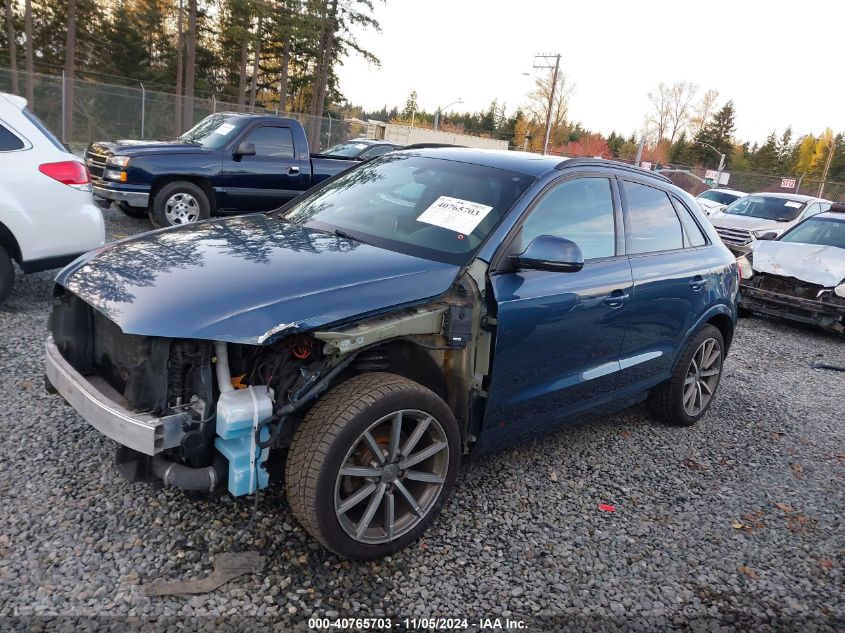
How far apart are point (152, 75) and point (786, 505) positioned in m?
41.8

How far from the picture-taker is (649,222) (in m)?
4.08

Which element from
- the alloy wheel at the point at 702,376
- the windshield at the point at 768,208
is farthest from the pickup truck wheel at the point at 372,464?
the windshield at the point at 768,208

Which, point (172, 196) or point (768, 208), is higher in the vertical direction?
point (768, 208)

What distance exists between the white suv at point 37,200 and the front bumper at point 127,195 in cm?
315

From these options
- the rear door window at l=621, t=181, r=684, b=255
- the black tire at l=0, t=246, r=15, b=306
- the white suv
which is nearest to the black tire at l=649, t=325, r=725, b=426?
the rear door window at l=621, t=181, r=684, b=255

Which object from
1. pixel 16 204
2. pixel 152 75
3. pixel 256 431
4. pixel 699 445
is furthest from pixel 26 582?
pixel 152 75

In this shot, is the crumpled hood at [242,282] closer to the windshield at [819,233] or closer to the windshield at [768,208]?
the windshield at [819,233]

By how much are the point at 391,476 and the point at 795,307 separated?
7.54 m

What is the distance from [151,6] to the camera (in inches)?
1433

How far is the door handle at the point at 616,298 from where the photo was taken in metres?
3.58

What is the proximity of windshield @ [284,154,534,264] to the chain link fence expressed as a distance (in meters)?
20.2

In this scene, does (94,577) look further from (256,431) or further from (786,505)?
(786,505)

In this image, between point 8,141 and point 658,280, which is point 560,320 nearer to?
point 658,280

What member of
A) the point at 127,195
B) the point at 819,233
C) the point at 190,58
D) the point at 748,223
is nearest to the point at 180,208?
the point at 127,195
